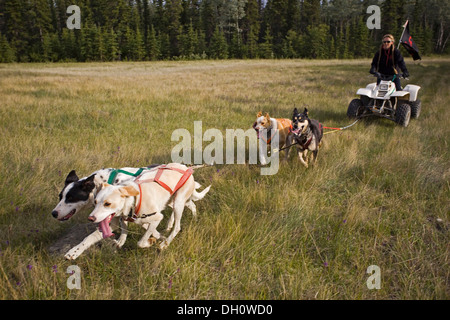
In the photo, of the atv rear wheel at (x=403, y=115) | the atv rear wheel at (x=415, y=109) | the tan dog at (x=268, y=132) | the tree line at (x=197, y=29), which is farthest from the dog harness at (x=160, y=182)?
the tree line at (x=197, y=29)

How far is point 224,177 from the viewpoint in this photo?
16.3ft

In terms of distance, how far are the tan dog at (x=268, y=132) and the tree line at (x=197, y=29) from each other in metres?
54.1

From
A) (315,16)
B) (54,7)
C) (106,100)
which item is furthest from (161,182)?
(54,7)

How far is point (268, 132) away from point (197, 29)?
6546cm

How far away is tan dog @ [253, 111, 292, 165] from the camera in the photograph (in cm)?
564

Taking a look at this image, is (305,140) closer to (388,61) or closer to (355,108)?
(355,108)

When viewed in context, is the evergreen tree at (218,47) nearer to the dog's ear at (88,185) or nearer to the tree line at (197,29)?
the tree line at (197,29)

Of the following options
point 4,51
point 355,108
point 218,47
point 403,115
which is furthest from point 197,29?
point 403,115

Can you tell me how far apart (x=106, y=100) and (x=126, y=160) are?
279 inches

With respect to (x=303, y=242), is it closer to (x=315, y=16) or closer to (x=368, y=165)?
(x=368, y=165)

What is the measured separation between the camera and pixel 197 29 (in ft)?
211

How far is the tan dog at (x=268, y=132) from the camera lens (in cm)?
564

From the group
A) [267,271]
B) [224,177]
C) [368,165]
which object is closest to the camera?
[267,271]
